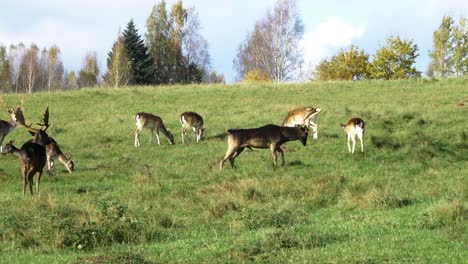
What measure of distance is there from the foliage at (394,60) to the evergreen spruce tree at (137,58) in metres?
22.8

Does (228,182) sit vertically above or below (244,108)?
below

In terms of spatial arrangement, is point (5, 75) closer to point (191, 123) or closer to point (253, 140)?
point (191, 123)

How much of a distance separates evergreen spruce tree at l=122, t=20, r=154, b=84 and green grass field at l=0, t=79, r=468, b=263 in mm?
30649

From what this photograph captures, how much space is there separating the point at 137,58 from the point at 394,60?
26.0 m

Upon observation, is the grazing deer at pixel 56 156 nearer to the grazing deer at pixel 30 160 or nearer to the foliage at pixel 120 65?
the grazing deer at pixel 30 160

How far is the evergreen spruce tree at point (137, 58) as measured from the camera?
58781 mm

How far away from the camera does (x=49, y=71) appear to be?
3339 inches

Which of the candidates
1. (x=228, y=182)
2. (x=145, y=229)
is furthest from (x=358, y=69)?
(x=145, y=229)

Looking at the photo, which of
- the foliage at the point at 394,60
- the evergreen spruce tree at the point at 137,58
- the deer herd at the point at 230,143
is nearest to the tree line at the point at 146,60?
the evergreen spruce tree at the point at 137,58

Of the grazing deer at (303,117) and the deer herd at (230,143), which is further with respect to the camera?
the grazing deer at (303,117)

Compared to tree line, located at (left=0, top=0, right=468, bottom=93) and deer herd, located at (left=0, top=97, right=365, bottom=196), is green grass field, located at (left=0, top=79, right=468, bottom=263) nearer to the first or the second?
deer herd, located at (left=0, top=97, right=365, bottom=196)

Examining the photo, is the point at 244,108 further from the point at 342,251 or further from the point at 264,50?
the point at 264,50

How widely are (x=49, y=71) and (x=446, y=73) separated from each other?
55604mm

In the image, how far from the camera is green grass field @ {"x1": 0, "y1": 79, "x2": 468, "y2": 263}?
24.9 ft
